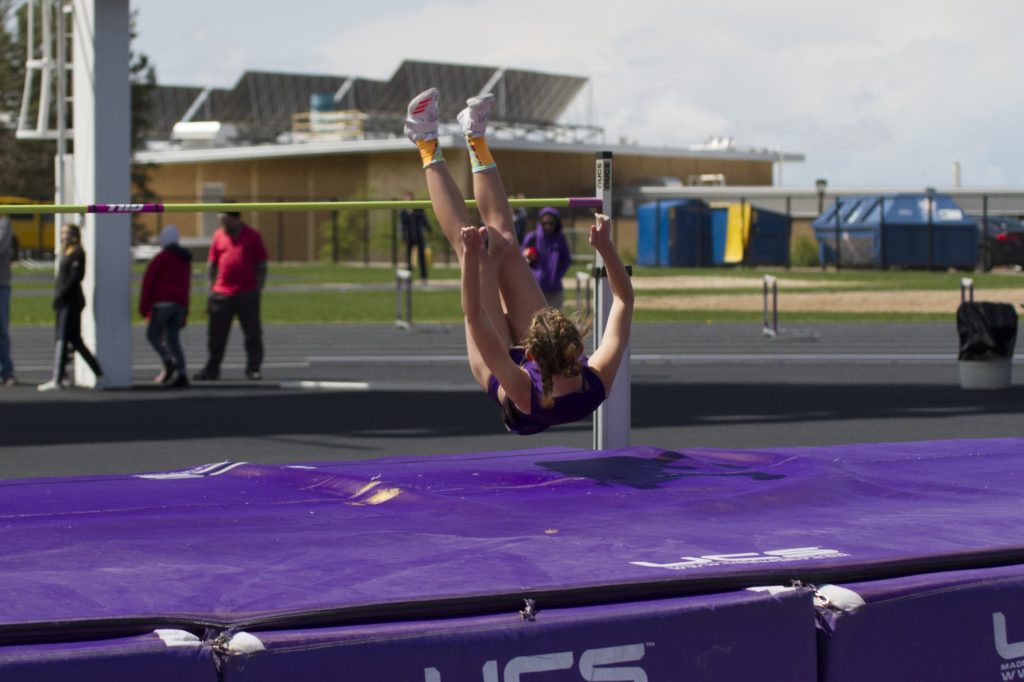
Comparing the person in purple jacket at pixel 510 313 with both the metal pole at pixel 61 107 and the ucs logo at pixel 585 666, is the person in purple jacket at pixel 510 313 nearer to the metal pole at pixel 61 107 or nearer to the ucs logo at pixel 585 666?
the ucs logo at pixel 585 666

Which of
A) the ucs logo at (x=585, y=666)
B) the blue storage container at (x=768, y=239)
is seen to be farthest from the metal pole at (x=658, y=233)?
the ucs logo at (x=585, y=666)

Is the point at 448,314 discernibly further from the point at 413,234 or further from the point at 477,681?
the point at 477,681

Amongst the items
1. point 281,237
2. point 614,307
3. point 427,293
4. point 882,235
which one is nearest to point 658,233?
point 882,235

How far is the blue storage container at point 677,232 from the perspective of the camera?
43.2 meters

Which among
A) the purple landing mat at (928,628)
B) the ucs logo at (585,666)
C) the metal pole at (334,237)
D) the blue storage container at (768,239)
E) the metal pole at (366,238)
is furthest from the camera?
the metal pole at (334,237)

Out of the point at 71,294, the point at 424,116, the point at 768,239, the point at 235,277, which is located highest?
the point at 768,239

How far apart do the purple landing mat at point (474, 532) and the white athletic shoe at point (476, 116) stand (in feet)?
4.73

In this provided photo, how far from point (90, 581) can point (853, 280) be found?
105ft

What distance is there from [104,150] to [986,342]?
798 cm

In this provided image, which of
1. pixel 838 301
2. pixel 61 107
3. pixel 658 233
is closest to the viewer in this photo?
pixel 61 107

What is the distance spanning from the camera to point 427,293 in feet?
97.7

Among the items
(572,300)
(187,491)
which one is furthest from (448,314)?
(187,491)

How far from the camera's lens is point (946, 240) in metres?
37.4

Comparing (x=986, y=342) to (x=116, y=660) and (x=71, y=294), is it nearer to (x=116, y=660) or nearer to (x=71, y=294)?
(x=71, y=294)
